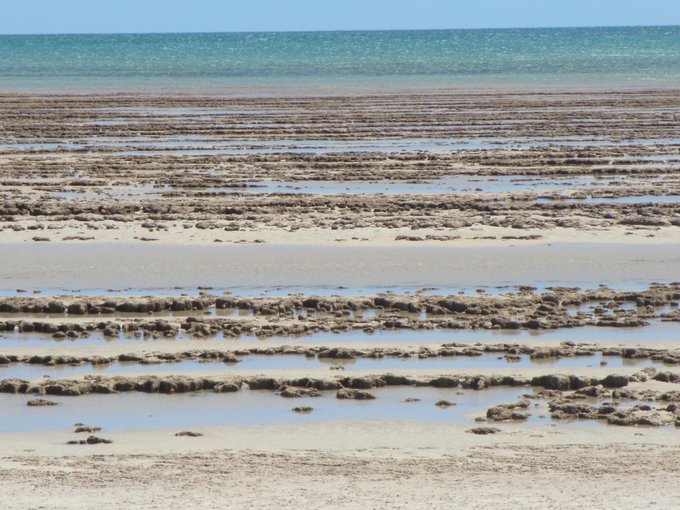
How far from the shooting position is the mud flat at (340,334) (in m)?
7.71

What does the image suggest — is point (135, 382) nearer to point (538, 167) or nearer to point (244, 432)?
point (244, 432)

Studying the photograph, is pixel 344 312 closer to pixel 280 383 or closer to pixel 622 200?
pixel 280 383

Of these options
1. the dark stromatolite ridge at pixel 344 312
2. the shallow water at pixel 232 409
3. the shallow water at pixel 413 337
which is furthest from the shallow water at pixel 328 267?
the shallow water at pixel 232 409

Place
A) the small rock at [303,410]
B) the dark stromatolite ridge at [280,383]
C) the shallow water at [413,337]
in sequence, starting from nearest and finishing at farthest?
1. the small rock at [303,410]
2. the dark stromatolite ridge at [280,383]
3. the shallow water at [413,337]

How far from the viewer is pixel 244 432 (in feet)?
29.0

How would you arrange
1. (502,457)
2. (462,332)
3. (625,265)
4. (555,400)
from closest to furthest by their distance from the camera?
(502,457) → (555,400) → (462,332) → (625,265)

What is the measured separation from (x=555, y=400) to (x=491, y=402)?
446mm

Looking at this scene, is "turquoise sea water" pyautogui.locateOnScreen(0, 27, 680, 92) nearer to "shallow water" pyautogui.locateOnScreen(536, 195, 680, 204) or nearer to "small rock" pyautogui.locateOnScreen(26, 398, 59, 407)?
"shallow water" pyautogui.locateOnScreen(536, 195, 680, 204)

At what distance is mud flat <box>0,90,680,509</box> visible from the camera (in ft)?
25.3

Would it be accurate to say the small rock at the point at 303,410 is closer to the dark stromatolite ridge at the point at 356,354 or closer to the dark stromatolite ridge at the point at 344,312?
the dark stromatolite ridge at the point at 356,354

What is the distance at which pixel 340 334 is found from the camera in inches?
457

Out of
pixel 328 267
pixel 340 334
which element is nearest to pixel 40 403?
pixel 340 334


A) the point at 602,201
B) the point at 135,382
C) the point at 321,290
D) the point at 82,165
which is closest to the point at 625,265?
the point at 321,290

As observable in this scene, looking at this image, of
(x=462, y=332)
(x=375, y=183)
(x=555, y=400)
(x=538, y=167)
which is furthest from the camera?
(x=538, y=167)
